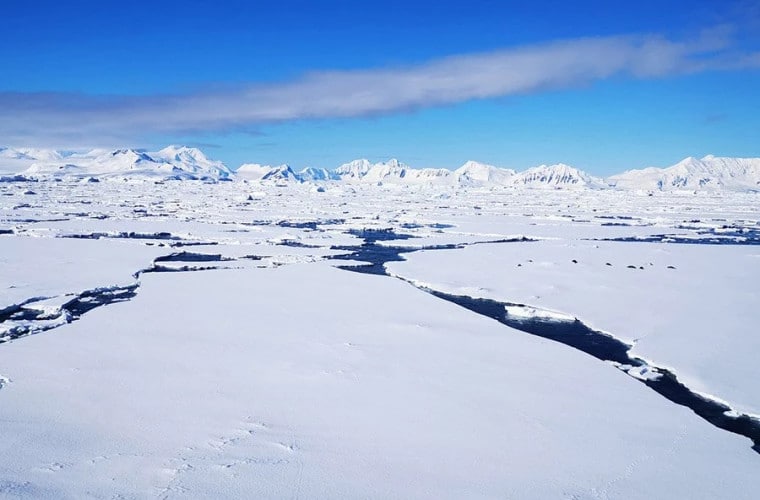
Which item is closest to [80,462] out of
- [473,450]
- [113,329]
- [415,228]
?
[473,450]

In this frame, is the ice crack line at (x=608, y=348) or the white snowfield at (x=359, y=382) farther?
the ice crack line at (x=608, y=348)

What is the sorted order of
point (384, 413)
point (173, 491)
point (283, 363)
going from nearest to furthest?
1. point (173, 491)
2. point (384, 413)
3. point (283, 363)

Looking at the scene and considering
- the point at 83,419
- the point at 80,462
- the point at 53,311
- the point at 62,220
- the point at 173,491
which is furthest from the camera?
the point at 62,220

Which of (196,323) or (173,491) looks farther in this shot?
(196,323)

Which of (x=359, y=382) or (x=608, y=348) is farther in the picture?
(x=608, y=348)

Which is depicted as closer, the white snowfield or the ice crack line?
the white snowfield

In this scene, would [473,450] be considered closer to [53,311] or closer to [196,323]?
[196,323]

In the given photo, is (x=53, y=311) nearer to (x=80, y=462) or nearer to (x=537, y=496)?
(x=80, y=462)
